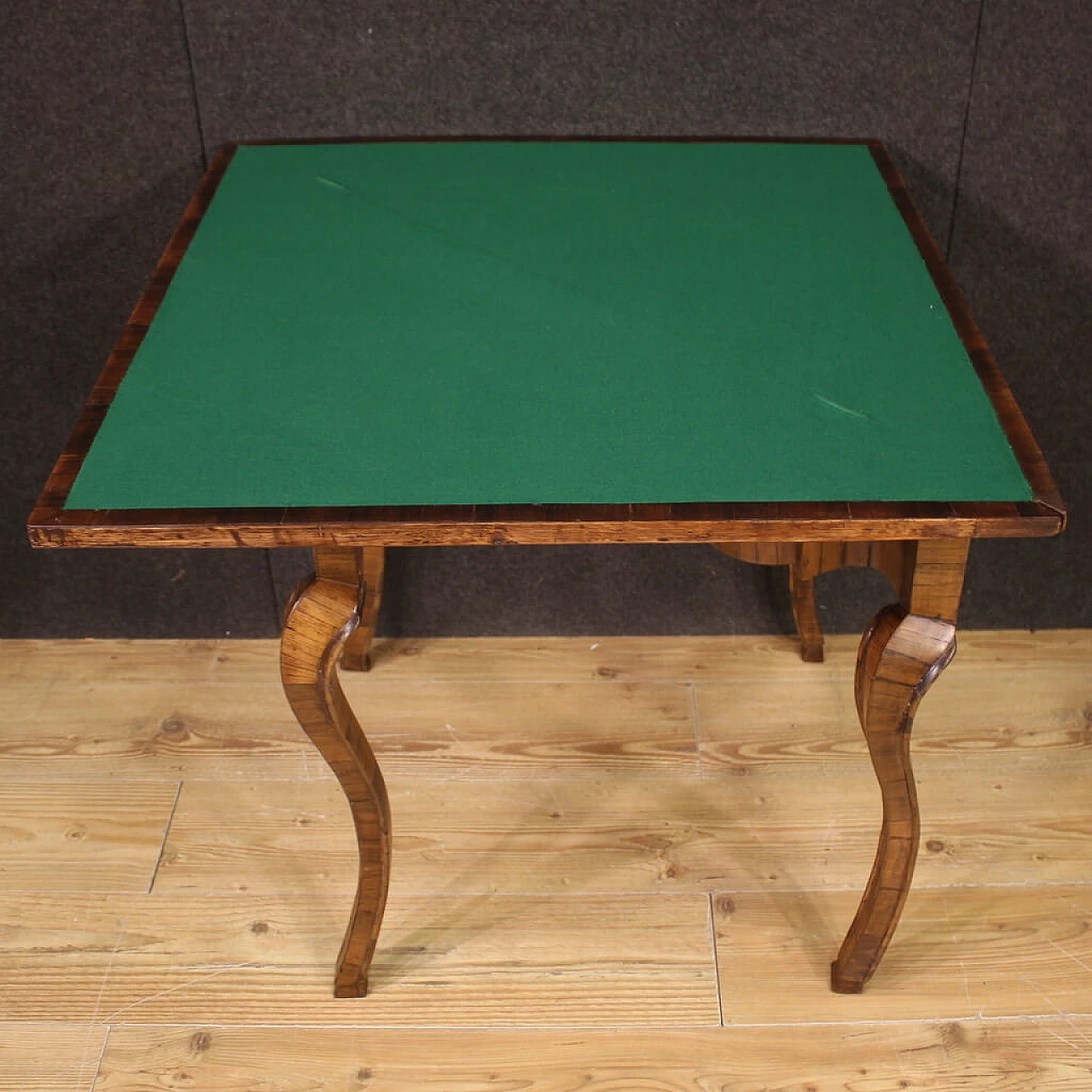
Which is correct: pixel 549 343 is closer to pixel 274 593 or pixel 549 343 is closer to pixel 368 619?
pixel 368 619

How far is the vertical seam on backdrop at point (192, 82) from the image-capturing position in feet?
4.62

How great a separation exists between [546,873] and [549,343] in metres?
0.71

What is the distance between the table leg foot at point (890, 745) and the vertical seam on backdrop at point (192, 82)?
3.04 feet

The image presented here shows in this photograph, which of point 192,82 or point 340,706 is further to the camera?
point 192,82

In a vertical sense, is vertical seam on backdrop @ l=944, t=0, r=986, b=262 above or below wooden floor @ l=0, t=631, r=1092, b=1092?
above

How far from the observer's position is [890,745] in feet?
3.77

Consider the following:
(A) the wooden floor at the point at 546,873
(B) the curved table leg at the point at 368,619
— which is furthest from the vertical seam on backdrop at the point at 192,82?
(A) the wooden floor at the point at 546,873

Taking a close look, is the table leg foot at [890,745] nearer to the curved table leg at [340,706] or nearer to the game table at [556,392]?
the game table at [556,392]

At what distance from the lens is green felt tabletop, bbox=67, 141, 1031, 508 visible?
3.18 feet

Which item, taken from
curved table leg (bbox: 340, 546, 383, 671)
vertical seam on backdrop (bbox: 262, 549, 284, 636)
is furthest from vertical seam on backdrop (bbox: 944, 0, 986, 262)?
vertical seam on backdrop (bbox: 262, 549, 284, 636)

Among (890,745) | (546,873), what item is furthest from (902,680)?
(546,873)

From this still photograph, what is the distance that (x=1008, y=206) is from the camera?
153 cm

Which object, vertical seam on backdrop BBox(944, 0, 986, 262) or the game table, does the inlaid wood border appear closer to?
the game table

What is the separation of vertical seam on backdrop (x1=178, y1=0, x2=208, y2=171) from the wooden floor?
712mm
